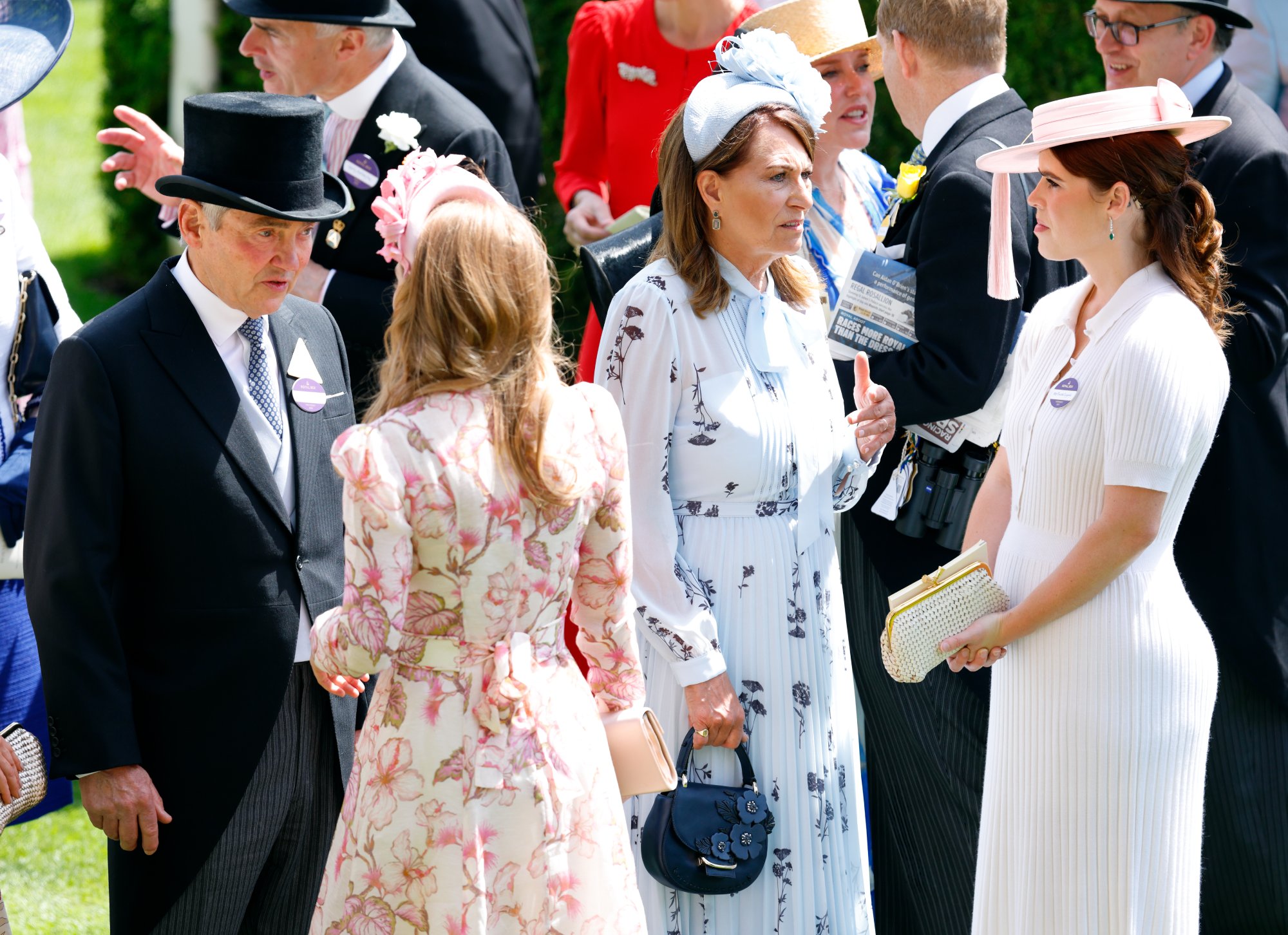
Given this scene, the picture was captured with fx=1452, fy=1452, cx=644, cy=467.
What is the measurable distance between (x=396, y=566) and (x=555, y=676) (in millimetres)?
420

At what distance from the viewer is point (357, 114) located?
4.74m

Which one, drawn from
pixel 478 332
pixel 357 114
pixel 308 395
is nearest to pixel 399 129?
pixel 357 114

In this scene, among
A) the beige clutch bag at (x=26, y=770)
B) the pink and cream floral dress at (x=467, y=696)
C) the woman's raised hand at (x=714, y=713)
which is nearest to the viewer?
the pink and cream floral dress at (x=467, y=696)

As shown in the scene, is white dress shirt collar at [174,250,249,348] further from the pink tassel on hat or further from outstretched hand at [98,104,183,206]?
the pink tassel on hat

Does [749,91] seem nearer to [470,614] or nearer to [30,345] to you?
[470,614]

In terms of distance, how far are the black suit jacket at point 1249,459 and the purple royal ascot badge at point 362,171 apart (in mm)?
2480

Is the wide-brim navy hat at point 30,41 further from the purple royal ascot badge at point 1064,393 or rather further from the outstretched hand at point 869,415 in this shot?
the purple royal ascot badge at point 1064,393

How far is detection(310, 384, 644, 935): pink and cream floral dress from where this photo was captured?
2.48m

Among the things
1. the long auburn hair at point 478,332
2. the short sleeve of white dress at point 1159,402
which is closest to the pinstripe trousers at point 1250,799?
the short sleeve of white dress at point 1159,402

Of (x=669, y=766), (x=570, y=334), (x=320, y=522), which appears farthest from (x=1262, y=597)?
(x=570, y=334)

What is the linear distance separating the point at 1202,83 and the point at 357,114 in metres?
2.61

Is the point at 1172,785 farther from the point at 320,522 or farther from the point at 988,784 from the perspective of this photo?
the point at 320,522

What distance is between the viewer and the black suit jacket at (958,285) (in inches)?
148

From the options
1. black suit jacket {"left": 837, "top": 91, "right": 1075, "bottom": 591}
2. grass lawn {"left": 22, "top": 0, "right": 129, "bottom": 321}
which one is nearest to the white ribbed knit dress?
black suit jacket {"left": 837, "top": 91, "right": 1075, "bottom": 591}
